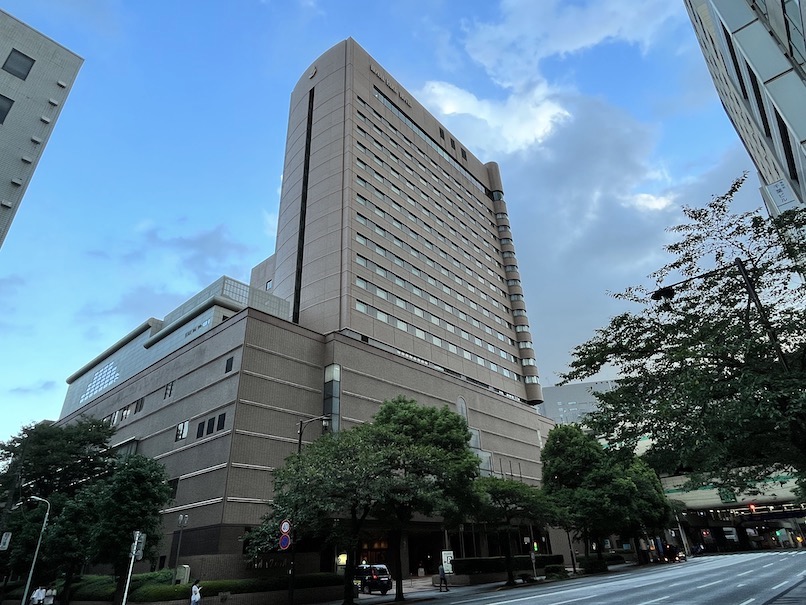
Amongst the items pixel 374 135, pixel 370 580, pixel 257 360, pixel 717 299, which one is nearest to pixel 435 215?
pixel 374 135

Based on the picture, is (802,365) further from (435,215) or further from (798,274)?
(435,215)

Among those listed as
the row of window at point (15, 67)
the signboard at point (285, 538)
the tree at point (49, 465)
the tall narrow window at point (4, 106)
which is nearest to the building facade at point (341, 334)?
the tree at point (49, 465)

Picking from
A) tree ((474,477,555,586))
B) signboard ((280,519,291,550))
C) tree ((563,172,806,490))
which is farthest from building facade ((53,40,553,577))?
tree ((563,172,806,490))

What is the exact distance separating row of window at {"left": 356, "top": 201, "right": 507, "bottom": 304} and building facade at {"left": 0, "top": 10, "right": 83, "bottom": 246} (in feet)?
112

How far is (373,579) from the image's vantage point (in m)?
37.4

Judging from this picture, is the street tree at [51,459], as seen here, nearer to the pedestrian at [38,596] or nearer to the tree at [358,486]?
the pedestrian at [38,596]

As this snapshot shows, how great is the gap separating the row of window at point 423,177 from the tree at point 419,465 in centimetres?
4272

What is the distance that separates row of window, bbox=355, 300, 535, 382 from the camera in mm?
57469

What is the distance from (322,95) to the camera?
73438 mm

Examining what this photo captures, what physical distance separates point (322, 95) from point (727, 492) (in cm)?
7308

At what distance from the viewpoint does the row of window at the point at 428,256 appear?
209 feet

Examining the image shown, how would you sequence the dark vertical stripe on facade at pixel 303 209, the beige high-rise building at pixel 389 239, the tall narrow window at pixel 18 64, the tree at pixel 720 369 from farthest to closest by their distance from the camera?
the dark vertical stripe on facade at pixel 303 209 → the beige high-rise building at pixel 389 239 → the tall narrow window at pixel 18 64 → the tree at pixel 720 369

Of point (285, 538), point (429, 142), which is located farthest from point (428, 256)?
point (285, 538)

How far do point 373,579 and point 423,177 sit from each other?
193 ft
